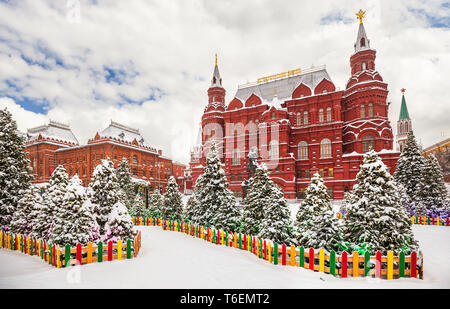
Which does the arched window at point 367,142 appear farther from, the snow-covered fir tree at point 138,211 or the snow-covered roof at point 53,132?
the snow-covered roof at point 53,132

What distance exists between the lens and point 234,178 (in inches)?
1751

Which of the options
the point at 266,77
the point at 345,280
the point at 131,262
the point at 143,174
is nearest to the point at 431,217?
the point at 345,280

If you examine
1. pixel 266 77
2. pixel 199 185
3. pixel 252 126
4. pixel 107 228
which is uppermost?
pixel 266 77

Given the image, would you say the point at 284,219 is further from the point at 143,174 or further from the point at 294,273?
the point at 143,174

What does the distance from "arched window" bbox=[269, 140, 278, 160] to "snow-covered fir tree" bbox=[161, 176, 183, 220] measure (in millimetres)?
20894

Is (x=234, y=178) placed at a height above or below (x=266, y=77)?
below

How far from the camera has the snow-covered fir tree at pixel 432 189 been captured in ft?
80.5

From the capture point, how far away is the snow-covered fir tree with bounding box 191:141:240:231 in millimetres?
16234

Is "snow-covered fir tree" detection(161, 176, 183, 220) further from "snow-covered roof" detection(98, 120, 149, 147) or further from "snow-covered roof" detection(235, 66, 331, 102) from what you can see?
"snow-covered roof" detection(98, 120, 149, 147)

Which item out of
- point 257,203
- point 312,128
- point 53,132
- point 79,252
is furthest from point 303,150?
point 53,132

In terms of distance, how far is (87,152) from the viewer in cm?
5612

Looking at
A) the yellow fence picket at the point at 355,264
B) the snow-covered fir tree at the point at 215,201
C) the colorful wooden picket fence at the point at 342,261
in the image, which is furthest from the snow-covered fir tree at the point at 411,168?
the yellow fence picket at the point at 355,264
